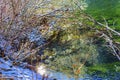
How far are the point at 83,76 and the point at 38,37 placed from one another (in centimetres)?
373

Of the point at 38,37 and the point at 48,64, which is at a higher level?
the point at 38,37

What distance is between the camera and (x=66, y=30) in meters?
14.0

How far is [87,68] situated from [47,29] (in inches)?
136

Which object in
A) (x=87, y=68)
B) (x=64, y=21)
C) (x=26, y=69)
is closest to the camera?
(x=26, y=69)

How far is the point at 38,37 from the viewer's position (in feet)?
39.7

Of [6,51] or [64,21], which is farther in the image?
[64,21]

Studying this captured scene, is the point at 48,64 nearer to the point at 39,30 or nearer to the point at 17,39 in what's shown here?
the point at 17,39

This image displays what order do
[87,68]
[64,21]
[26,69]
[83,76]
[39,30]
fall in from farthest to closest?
[64,21] < [39,30] < [87,68] < [83,76] < [26,69]

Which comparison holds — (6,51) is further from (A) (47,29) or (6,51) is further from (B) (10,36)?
(A) (47,29)

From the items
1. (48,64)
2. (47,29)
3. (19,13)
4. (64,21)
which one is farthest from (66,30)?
(48,64)

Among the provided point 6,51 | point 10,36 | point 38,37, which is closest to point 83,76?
point 6,51

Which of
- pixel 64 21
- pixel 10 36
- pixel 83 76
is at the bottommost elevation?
pixel 83 76

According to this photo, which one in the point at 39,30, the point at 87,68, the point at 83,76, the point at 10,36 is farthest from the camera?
the point at 39,30

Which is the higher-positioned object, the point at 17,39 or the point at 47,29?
the point at 47,29
